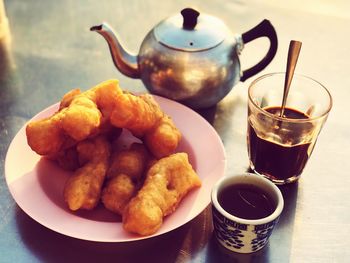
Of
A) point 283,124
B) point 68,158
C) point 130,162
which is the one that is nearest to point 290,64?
point 283,124

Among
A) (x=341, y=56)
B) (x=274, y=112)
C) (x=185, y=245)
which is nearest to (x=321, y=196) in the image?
(x=274, y=112)

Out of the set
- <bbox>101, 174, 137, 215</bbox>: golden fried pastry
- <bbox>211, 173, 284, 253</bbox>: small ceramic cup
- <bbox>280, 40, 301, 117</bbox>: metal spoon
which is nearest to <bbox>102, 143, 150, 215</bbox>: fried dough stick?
<bbox>101, 174, 137, 215</bbox>: golden fried pastry

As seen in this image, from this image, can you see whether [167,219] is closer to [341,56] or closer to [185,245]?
[185,245]

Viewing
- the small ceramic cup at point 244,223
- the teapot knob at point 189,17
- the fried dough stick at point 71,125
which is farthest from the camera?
the teapot knob at point 189,17

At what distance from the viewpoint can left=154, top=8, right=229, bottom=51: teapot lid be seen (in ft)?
3.31

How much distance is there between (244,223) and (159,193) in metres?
0.15

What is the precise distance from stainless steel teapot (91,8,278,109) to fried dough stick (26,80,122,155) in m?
0.17

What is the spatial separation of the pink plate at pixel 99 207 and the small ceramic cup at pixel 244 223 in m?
0.05

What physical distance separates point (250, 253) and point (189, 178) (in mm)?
161

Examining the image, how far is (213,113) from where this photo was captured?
1105mm

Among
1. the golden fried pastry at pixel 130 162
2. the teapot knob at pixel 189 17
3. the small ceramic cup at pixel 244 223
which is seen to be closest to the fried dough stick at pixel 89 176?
the golden fried pastry at pixel 130 162

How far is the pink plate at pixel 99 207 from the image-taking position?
2.51 ft

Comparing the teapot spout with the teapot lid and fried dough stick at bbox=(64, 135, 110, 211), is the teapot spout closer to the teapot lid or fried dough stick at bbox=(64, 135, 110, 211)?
the teapot lid

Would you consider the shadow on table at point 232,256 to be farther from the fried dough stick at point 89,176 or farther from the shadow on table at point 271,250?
the fried dough stick at point 89,176
